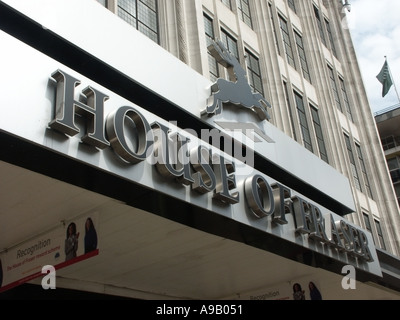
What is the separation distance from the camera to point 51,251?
860 centimetres

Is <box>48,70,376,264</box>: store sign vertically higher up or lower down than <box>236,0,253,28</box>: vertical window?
lower down

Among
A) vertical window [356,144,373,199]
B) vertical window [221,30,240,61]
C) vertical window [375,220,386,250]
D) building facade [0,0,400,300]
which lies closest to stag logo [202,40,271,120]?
building facade [0,0,400,300]

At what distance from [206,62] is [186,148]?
6.65 meters

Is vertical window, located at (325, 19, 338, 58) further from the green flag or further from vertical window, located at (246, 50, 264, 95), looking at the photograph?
the green flag

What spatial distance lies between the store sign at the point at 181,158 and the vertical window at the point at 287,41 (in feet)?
38.4

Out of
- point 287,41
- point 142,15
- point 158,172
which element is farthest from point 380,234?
point 158,172

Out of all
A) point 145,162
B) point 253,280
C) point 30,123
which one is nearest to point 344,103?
point 253,280

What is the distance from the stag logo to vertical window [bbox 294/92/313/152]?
7465 millimetres

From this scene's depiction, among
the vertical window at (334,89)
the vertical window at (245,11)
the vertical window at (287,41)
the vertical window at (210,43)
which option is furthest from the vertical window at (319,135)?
the vertical window at (210,43)

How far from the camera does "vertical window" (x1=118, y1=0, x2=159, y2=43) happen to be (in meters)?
13.3

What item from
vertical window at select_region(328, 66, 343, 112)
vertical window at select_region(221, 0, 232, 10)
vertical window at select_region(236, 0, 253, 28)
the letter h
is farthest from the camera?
vertical window at select_region(328, 66, 343, 112)

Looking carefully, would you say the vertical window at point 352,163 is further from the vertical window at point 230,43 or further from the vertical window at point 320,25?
the vertical window at point 230,43

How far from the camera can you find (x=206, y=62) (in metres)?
15.1

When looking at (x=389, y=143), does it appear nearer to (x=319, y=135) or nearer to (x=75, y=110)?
(x=319, y=135)
